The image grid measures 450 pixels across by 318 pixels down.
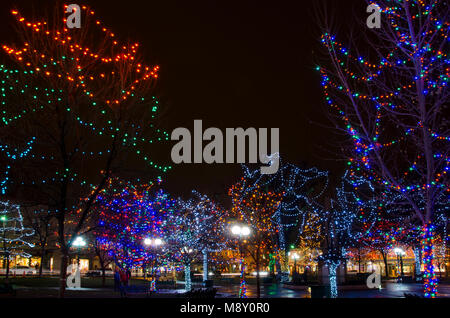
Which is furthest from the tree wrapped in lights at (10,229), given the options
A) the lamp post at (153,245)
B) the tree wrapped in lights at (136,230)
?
the lamp post at (153,245)

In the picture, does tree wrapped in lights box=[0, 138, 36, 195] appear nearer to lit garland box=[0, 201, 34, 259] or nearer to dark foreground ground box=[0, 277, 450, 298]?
dark foreground ground box=[0, 277, 450, 298]

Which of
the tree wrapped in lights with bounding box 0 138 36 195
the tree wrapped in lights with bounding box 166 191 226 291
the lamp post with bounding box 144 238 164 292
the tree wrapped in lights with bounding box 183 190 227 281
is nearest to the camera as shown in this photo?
the tree wrapped in lights with bounding box 0 138 36 195

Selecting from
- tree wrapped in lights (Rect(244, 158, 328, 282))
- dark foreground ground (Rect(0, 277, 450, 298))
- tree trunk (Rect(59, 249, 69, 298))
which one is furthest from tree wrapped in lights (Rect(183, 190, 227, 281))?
tree trunk (Rect(59, 249, 69, 298))

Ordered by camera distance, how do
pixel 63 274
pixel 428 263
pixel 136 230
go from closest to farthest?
pixel 63 274 < pixel 428 263 < pixel 136 230

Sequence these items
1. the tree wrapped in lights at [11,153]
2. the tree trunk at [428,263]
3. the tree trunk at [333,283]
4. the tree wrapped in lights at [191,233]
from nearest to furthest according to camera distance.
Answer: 1. the tree wrapped in lights at [11,153]
2. the tree trunk at [428,263]
3. the tree trunk at [333,283]
4. the tree wrapped in lights at [191,233]

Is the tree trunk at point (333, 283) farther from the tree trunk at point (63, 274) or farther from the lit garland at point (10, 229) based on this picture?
the lit garland at point (10, 229)

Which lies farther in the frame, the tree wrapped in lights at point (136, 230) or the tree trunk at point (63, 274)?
the tree wrapped in lights at point (136, 230)

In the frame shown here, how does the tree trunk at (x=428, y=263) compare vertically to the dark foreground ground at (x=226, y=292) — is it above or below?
above

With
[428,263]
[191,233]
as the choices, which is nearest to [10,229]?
[191,233]

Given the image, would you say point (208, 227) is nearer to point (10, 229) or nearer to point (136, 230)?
point (136, 230)

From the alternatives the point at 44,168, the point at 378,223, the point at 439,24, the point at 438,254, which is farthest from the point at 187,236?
the point at 438,254
